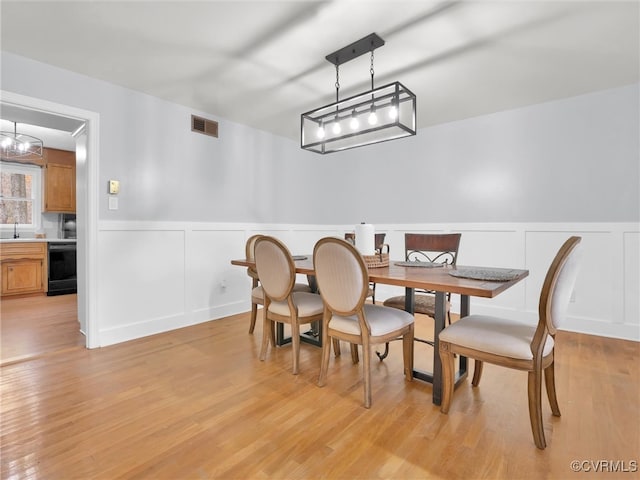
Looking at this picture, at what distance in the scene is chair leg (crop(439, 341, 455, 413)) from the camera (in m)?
1.68

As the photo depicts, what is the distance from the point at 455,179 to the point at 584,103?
133cm

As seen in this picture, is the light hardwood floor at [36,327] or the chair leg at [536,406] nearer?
the chair leg at [536,406]

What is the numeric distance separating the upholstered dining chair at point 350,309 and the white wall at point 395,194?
1.99m

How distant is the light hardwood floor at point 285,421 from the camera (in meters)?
1.34

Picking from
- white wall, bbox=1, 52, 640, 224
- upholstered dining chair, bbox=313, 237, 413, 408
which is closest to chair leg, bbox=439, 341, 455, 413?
upholstered dining chair, bbox=313, 237, 413, 408

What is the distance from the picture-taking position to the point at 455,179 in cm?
379

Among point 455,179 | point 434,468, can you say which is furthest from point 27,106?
point 455,179

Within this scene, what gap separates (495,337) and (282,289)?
131 centimetres

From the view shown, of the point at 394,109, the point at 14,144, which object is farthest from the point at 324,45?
the point at 14,144

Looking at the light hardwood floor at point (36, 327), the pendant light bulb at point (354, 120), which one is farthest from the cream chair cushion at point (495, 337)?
the light hardwood floor at point (36, 327)

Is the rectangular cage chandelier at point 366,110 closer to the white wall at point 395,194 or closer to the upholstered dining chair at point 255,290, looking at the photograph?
the upholstered dining chair at point 255,290

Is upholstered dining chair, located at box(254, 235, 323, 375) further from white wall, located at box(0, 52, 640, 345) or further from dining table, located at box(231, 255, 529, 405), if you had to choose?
white wall, located at box(0, 52, 640, 345)

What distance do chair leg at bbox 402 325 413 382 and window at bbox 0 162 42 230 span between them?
20.9ft

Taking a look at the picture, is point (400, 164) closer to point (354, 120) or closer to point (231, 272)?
point (354, 120)
